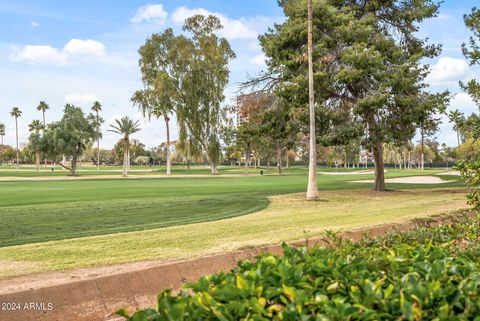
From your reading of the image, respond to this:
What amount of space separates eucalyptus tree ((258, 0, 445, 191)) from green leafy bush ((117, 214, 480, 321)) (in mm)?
19321

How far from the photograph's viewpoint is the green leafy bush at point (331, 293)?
6.79 feet

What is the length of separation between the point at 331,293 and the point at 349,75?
20.3 metres

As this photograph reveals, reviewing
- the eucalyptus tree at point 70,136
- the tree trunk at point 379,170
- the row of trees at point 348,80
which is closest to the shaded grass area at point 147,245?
the row of trees at point 348,80

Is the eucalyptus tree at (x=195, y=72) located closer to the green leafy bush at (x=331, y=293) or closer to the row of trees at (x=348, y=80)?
the row of trees at (x=348, y=80)

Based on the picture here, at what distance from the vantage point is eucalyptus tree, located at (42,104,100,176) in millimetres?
65812

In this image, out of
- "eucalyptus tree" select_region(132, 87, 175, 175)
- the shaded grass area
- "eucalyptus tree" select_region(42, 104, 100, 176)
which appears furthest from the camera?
"eucalyptus tree" select_region(42, 104, 100, 176)

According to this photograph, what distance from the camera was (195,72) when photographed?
193ft

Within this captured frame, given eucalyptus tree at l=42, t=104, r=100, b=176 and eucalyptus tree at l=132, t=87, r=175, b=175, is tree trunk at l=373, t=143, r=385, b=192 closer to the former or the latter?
eucalyptus tree at l=132, t=87, r=175, b=175

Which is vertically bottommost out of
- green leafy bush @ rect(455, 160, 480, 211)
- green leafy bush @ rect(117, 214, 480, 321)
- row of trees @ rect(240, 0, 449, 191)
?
green leafy bush @ rect(117, 214, 480, 321)

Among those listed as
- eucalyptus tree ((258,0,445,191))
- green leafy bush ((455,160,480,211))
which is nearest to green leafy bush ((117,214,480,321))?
green leafy bush ((455,160,480,211))

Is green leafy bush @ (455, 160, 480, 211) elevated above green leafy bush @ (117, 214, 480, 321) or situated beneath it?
elevated above

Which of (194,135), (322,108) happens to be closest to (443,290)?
(322,108)

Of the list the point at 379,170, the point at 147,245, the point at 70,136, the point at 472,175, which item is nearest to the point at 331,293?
the point at 472,175

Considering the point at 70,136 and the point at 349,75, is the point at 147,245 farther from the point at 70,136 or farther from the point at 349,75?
the point at 70,136
